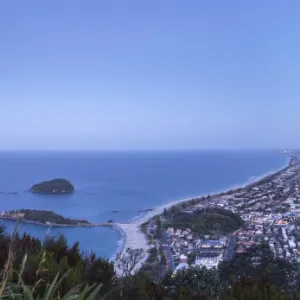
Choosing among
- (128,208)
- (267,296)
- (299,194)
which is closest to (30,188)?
(128,208)

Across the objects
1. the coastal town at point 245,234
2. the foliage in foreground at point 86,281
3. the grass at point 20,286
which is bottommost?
the coastal town at point 245,234

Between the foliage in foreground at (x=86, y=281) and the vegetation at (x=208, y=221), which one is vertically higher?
the foliage in foreground at (x=86, y=281)

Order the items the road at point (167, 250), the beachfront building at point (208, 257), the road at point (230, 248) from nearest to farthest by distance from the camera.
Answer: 1. the beachfront building at point (208, 257)
2. the road at point (167, 250)
3. the road at point (230, 248)

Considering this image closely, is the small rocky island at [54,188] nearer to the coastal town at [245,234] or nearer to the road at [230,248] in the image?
the coastal town at [245,234]

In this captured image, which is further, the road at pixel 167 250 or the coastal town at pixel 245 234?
the coastal town at pixel 245 234

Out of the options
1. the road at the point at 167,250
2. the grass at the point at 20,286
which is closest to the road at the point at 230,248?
the road at the point at 167,250

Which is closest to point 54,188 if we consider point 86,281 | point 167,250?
point 167,250

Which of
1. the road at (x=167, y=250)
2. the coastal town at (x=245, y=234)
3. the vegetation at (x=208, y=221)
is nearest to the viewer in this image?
the road at (x=167, y=250)

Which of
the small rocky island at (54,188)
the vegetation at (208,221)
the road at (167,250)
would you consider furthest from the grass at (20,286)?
the small rocky island at (54,188)
